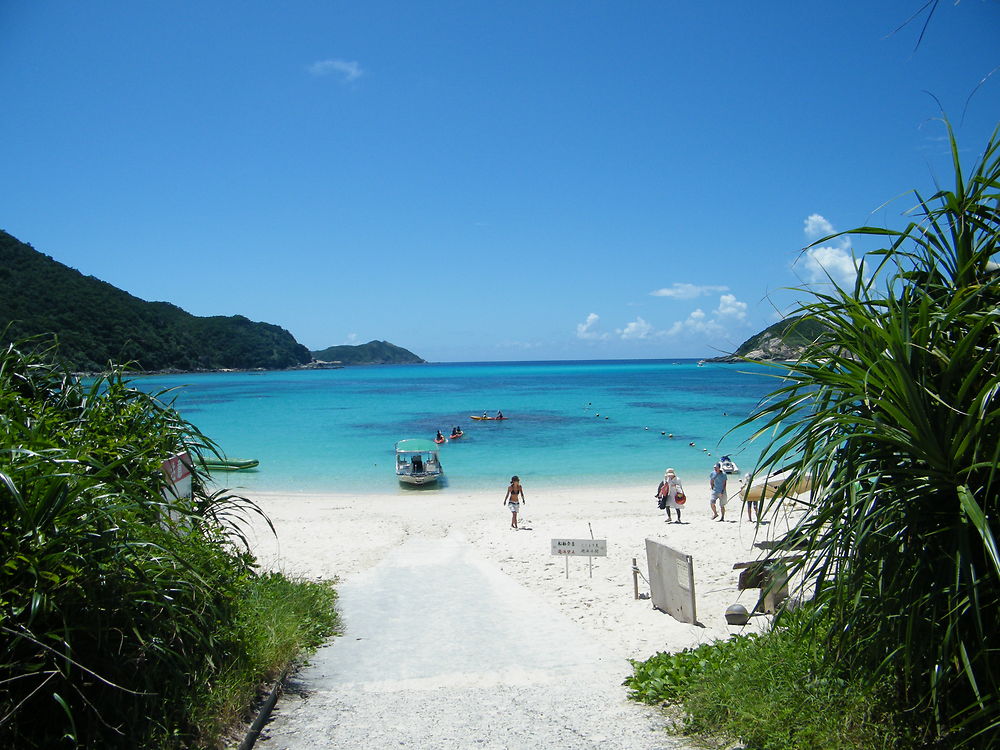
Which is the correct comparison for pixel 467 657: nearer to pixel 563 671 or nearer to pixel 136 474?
pixel 563 671

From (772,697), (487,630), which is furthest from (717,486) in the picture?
(772,697)

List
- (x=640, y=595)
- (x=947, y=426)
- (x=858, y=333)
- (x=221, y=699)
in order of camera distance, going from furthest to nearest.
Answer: (x=640, y=595), (x=221, y=699), (x=858, y=333), (x=947, y=426)

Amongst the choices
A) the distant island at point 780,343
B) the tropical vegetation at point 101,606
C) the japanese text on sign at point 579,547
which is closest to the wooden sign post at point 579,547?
the japanese text on sign at point 579,547

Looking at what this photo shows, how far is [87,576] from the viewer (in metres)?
3.41

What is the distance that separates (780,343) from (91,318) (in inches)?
3391

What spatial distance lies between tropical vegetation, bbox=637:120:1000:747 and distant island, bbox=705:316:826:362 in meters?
0.32

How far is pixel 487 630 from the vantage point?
8.36 meters

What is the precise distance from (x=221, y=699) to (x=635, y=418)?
52.1 meters

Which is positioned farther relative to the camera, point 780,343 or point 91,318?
point 91,318

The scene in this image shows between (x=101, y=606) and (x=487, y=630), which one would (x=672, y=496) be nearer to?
(x=487, y=630)

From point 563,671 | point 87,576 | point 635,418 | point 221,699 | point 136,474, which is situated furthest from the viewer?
point 635,418

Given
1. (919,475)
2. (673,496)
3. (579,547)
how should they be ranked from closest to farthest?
(919,475) < (579,547) < (673,496)

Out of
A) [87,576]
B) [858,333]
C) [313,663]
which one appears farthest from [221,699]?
[858,333]

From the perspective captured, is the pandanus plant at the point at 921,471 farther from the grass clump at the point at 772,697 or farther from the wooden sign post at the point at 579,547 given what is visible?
the wooden sign post at the point at 579,547
